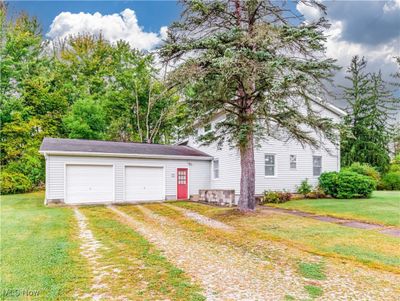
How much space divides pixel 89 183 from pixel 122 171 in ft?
5.85

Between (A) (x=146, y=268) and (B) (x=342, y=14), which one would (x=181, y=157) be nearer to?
(B) (x=342, y=14)

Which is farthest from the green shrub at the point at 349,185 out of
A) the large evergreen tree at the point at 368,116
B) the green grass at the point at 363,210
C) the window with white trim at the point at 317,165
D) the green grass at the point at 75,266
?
the large evergreen tree at the point at 368,116

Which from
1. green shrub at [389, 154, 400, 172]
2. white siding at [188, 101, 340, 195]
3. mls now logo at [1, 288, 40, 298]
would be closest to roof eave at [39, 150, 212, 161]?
white siding at [188, 101, 340, 195]

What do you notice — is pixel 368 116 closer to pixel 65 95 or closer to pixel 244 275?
pixel 65 95

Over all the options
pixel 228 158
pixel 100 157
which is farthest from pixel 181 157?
pixel 100 157

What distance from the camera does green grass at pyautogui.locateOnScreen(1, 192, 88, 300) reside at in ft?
14.7

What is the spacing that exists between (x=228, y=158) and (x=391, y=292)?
13.3 m

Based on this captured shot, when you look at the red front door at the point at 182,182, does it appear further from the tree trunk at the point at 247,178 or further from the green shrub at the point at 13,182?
the green shrub at the point at 13,182

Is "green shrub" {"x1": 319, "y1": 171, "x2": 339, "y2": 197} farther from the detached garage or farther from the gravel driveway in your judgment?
the gravel driveway

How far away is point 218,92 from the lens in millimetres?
10664

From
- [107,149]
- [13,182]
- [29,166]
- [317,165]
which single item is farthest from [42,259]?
[29,166]

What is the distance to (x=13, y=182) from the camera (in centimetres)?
2091

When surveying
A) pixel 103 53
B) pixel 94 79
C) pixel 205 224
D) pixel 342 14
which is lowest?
pixel 205 224

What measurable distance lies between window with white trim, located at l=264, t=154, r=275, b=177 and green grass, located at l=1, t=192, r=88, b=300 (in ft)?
35.5
